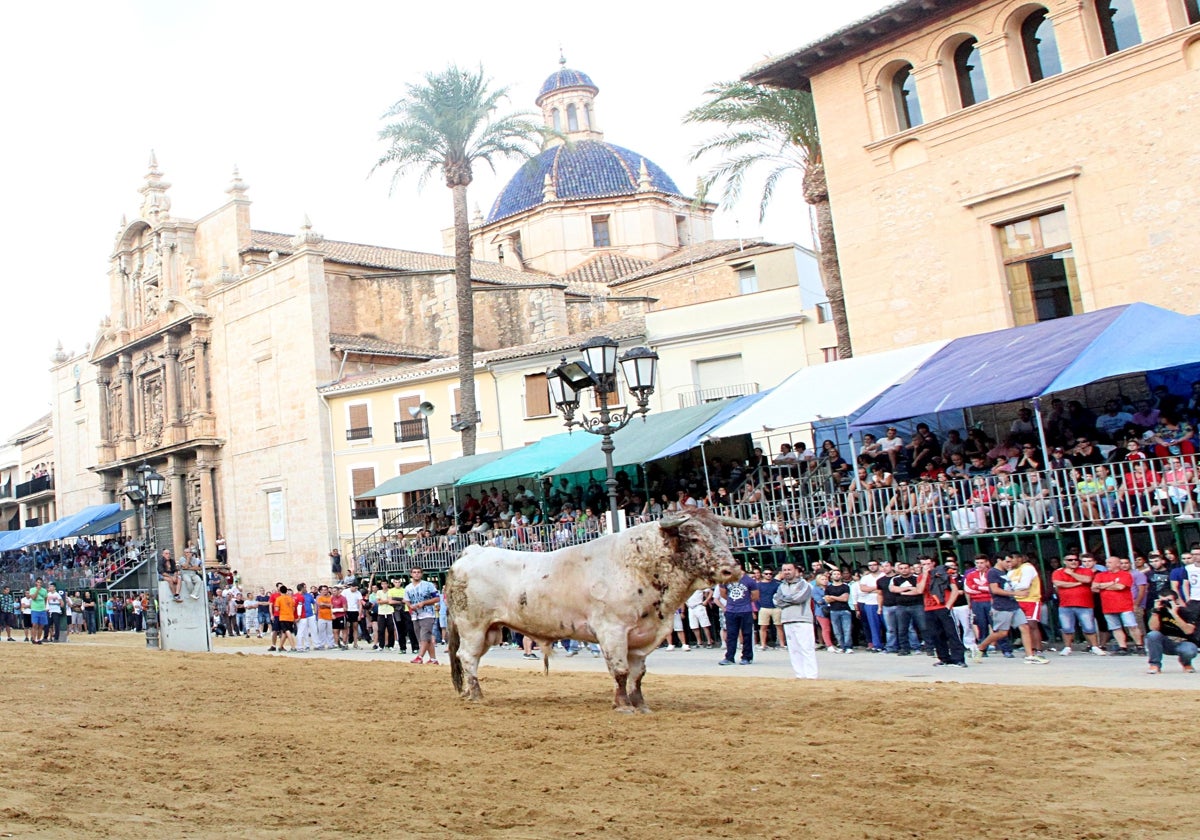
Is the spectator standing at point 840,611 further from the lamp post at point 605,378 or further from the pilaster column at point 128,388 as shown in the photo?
the pilaster column at point 128,388

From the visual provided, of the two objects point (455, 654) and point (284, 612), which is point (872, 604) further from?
point (284, 612)

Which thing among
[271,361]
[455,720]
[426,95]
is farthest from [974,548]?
[271,361]

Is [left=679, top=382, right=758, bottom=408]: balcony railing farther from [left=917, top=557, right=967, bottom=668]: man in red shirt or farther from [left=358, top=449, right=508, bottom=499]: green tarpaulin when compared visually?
[left=917, top=557, right=967, bottom=668]: man in red shirt

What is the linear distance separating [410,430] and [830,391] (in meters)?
24.6

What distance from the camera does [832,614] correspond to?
19.6 metres

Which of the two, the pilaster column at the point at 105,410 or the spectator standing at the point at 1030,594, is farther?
the pilaster column at the point at 105,410

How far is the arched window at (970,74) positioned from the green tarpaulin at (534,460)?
1179cm

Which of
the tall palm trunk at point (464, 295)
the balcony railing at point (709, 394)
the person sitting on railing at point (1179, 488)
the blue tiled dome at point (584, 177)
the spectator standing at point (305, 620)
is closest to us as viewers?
the person sitting on railing at point (1179, 488)

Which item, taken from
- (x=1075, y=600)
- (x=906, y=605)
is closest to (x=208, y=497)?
(x=906, y=605)

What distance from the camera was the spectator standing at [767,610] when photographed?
1992 centimetres

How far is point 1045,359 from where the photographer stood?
739 inches

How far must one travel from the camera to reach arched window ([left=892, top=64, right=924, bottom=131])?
25.2 meters

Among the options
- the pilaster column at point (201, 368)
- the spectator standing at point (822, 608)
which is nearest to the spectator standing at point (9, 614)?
the pilaster column at point (201, 368)

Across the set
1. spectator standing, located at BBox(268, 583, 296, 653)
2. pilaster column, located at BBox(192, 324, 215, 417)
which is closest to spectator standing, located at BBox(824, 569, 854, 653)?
spectator standing, located at BBox(268, 583, 296, 653)
